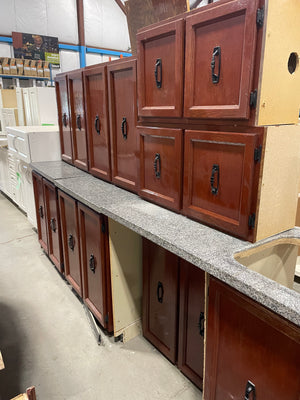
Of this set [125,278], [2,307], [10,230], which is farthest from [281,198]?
[10,230]

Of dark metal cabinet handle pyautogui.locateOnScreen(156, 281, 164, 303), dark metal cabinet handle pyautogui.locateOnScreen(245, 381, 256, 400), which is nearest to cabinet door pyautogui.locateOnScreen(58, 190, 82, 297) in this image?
dark metal cabinet handle pyautogui.locateOnScreen(156, 281, 164, 303)

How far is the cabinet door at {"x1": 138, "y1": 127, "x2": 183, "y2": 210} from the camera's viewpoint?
1452 millimetres

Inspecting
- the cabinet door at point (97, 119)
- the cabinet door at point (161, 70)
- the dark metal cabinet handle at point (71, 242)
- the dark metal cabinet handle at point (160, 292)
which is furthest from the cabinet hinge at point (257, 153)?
the dark metal cabinet handle at point (71, 242)

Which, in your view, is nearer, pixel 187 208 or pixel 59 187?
pixel 187 208

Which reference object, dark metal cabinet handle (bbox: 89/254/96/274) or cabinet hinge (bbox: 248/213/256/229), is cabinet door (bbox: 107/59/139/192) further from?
cabinet hinge (bbox: 248/213/256/229)

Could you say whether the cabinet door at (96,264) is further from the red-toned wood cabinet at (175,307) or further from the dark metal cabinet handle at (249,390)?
the dark metal cabinet handle at (249,390)

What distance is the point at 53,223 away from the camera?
2.60 meters

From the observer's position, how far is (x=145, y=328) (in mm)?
1949

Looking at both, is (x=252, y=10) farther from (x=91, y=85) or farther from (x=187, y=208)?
(x=91, y=85)

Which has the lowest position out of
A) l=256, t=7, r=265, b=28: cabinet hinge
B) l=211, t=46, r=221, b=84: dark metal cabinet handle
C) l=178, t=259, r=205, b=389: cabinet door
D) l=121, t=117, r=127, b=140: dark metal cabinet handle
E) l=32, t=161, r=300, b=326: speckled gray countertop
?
l=178, t=259, r=205, b=389: cabinet door

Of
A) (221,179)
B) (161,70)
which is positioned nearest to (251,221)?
(221,179)

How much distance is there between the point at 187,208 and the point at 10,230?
3.07 metres

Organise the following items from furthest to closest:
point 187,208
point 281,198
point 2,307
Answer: point 2,307, point 187,208, point 281,198

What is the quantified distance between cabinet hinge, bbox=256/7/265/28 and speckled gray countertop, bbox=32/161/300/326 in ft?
2.60
